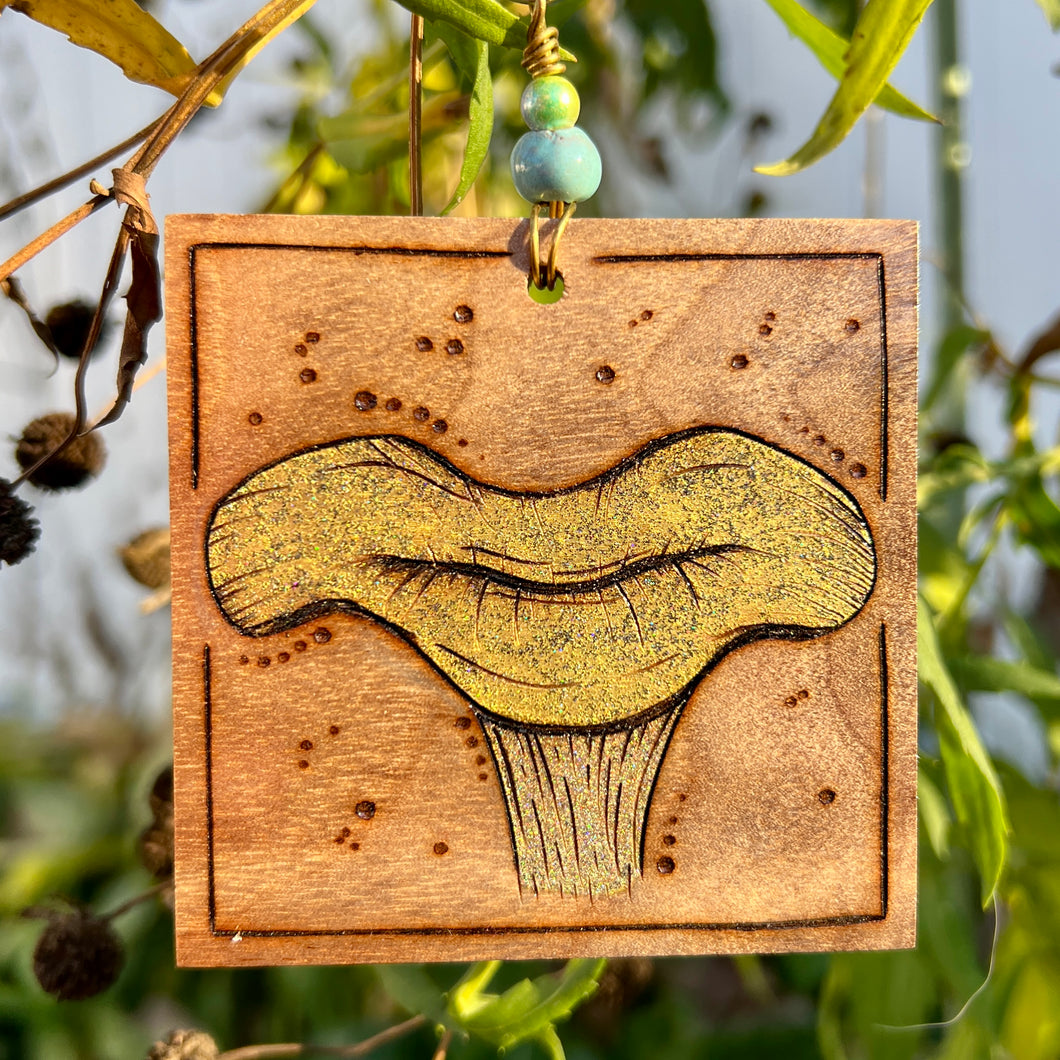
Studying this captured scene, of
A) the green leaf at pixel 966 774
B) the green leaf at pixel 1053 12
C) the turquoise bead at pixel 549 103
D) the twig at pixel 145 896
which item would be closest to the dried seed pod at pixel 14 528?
the twig at pixel 145 896

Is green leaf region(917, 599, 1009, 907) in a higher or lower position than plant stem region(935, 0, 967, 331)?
lower

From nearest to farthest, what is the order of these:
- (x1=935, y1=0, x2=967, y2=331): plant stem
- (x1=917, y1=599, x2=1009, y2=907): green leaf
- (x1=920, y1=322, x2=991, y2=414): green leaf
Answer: (x1=917, y1=599, x2=1009, y2=907): green leaf, (x1=920, y1=322, x2=991, y2=414): green leaf, (x1=935, y1=0, x2=967, y2=331): plant stem

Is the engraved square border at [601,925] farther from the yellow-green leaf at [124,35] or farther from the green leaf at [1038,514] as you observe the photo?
the green leaf at [1038,514]

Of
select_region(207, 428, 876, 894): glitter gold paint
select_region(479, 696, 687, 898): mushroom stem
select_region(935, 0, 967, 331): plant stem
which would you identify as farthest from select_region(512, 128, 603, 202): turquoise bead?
select_region(935, 0, 967, 331): plant stem

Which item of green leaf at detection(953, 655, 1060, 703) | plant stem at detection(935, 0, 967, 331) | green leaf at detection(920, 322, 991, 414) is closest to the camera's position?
green leaf at detection(953, 655, 1060, 703)

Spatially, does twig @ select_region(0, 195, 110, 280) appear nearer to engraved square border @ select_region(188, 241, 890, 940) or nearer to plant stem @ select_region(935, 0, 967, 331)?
engraved square border @ select_region(188, 241, 890, 940)

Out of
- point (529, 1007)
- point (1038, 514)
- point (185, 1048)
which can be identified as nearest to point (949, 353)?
point (1038, 514)

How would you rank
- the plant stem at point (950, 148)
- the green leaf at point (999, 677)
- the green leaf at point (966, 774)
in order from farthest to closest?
the plant stem at point (950, 148) < the green leaf at point (999, 677) < the green leaf at point (966, 774)
